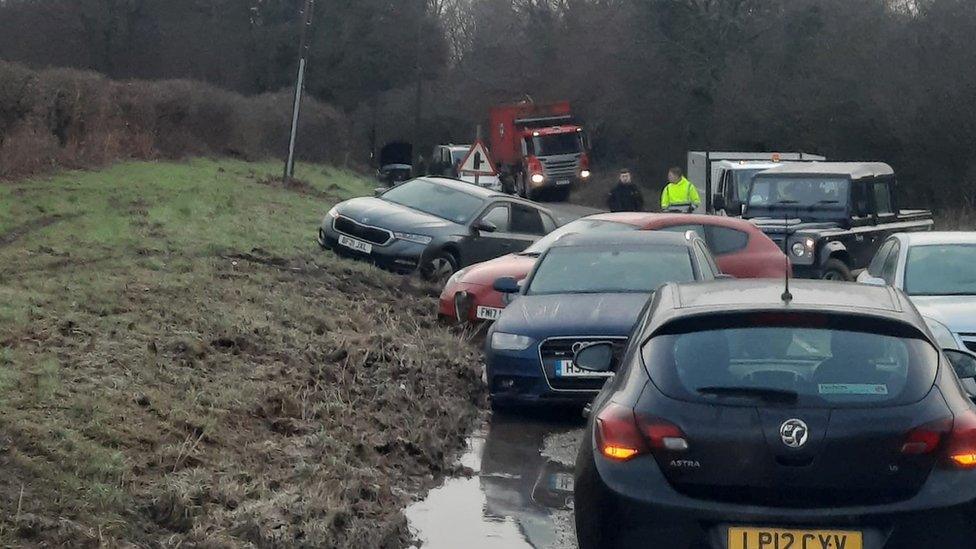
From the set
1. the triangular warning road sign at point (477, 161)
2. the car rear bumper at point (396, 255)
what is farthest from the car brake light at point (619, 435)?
the triangular warning road sign at point (477, 161)

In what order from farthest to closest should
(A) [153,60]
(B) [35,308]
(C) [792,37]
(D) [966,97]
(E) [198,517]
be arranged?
(A) [153,60] < (C) [792,37] < (D) [966,97] < (B) [35,308] < (E) [198,517]

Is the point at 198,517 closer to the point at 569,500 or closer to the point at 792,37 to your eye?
the point at 569,500

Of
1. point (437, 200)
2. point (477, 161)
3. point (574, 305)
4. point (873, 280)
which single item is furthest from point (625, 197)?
point (574, 305)

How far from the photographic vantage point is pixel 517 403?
10.5 meters

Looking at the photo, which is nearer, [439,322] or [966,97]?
[439,322]

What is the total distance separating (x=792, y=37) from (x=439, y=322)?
4023 centimetres

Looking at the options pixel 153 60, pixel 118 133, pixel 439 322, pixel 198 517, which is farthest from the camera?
pixel 153 60

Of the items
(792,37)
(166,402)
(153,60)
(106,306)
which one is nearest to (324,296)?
(106,306)

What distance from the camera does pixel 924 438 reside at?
5121mm

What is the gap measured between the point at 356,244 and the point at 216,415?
448 inches

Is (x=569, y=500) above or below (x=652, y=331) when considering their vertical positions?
below

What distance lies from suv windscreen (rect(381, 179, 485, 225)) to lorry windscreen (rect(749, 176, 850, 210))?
450 cm

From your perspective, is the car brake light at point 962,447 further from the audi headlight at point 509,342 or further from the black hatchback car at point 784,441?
the audi headlight at point 509,342

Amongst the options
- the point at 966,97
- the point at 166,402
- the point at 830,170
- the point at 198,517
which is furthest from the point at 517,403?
the point at 966,97
